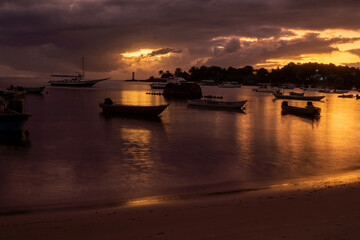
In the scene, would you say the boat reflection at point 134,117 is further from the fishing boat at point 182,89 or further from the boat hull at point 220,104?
the fishing boat at point 182,89

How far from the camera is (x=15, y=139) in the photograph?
2222 centimetres

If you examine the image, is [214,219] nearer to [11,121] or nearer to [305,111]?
[11,121]

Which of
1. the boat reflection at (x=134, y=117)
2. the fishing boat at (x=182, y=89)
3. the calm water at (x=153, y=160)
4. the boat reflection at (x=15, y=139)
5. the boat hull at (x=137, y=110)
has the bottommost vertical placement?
the calm water at (x=153, y=160)

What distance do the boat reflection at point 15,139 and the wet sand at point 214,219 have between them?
13.0 meters

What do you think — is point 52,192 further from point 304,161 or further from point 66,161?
point 304,161

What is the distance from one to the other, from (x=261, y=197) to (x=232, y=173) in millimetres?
4296

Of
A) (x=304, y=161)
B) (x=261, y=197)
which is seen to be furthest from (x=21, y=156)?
(x=304, y=161)

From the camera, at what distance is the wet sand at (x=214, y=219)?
6.96 meters

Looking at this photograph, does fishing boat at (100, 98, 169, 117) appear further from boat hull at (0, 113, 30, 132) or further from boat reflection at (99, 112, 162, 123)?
boat hull at (0, 113, 30, 132)

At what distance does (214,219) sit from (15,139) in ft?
62.3

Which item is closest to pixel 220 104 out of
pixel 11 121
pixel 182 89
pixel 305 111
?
pixel 305 111

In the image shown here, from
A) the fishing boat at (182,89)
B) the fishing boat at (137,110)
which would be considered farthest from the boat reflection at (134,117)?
the fishing boat at (182,89)

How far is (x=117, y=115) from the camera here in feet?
127

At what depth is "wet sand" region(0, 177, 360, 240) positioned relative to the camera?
6.96 m
